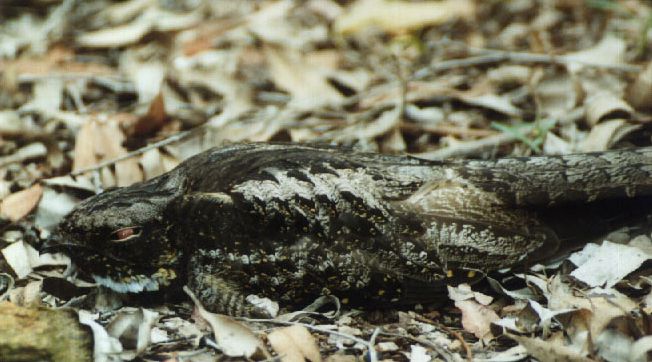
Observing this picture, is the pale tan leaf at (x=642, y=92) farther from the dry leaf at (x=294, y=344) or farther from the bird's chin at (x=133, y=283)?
the bird's chin at (x=133, y=283)

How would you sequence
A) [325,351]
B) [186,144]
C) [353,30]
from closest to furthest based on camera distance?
[325,351] → [186,144] → [353,30]

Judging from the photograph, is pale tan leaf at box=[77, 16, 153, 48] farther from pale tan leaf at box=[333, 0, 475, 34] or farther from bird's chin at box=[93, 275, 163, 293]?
bird's chin at box=[93, 275, 163, 293]

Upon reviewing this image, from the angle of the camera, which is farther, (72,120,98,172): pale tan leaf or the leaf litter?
(72,120,98,172): pale tan leaf

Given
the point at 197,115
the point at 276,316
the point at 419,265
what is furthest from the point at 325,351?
the point at 197,115

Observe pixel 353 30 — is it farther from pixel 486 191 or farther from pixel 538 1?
pixel 486 191

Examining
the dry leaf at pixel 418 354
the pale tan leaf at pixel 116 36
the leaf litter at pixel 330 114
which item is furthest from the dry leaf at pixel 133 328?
the pale tan leaf at pixel 116 36

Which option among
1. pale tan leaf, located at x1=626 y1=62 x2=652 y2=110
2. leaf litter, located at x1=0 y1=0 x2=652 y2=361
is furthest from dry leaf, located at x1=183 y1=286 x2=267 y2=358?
pale tan leaf, located at x1=626 y1=62 x2=652 y2=110

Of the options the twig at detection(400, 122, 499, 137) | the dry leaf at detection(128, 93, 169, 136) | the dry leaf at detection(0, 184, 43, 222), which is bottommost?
the dry leaf at detection(0, 184, 43, 222)
